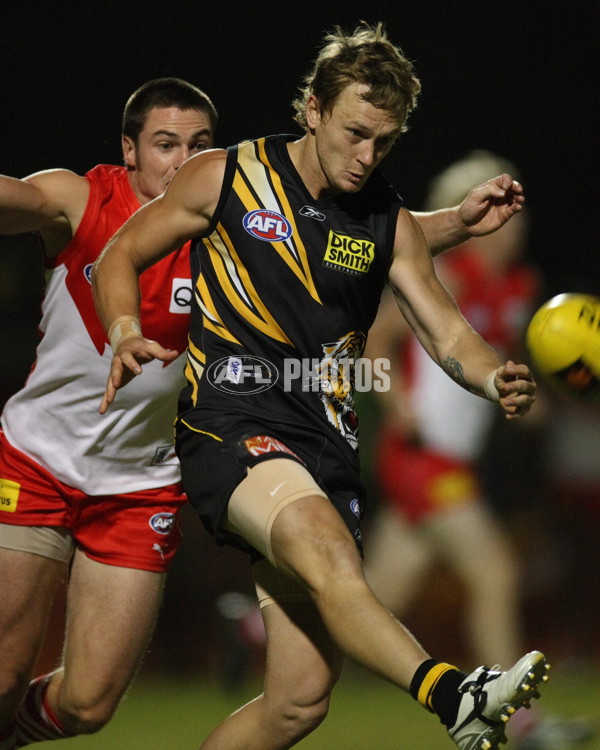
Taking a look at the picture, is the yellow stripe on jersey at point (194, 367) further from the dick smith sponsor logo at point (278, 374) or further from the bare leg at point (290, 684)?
the bare leg at point (290, 684)

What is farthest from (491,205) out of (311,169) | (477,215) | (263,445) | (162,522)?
(162,522)

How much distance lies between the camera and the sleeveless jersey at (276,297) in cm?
326

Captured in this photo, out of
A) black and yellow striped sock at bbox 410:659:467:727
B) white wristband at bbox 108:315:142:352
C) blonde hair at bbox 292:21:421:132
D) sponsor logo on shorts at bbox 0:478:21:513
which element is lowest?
sponsor logo on shorts at bbox 0:478:21:513

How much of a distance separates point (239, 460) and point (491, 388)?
0.70 meters

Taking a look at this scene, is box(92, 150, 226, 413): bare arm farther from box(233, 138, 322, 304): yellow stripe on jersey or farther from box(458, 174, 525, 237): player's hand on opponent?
box(458, 174, 525, 237): player's hand on opponent

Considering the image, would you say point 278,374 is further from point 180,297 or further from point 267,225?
point 180,297

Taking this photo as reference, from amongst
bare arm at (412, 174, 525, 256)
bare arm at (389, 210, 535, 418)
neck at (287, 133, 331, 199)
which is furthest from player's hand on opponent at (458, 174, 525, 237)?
neck at (287, 133, 331, 199)

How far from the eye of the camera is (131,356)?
2.93m

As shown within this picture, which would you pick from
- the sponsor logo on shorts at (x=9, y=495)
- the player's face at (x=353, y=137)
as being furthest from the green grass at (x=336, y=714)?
the player's face at (x=353, y=137)

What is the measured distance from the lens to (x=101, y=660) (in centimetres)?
371

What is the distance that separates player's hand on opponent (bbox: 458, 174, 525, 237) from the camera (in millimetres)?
3671

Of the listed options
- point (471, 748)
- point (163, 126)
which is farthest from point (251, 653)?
point (471, 748)

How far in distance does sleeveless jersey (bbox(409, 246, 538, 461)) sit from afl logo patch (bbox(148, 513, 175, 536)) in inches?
79.6

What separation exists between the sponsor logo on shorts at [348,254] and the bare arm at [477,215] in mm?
529
